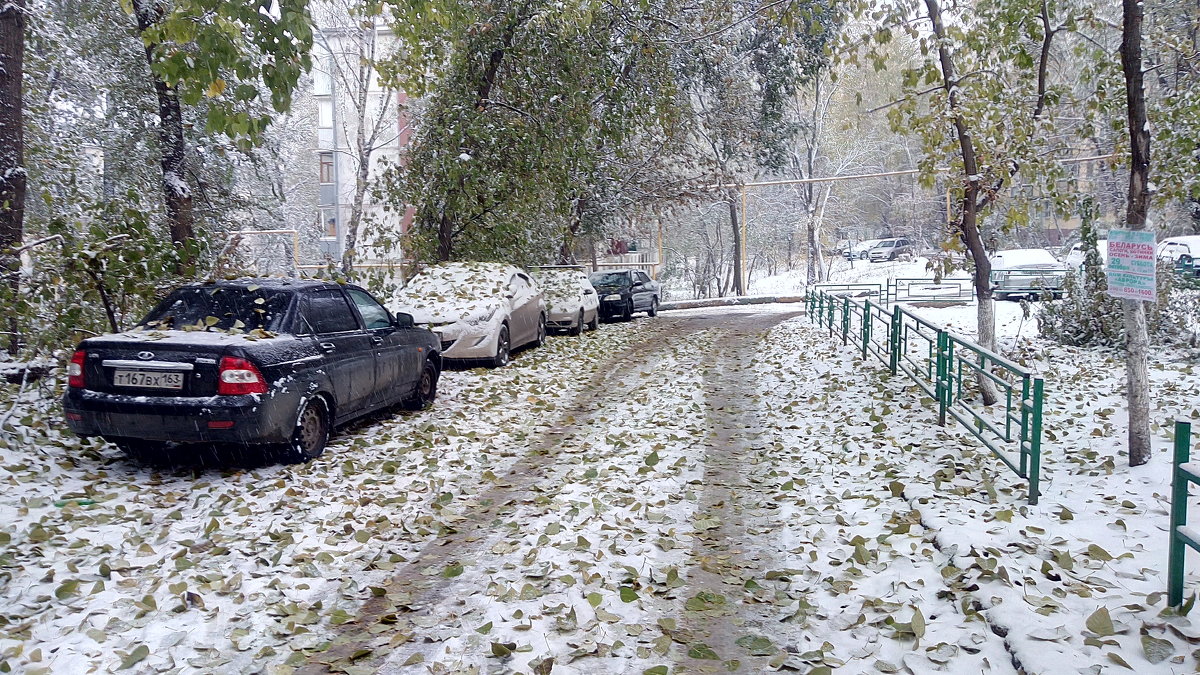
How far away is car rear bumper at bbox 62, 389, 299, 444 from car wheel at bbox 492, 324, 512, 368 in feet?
21.7

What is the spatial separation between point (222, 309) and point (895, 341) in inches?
312

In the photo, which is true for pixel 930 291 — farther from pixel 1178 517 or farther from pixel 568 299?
pixel 1178 517

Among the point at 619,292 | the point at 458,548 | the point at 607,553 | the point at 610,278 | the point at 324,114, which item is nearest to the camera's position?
the point at 607,553

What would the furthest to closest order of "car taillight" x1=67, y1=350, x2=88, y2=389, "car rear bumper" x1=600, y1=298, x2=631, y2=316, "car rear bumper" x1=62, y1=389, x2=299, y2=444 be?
"car rear bumper" x1=600, y1=298, x2=631, y2=316 < "car taillight" x1=67, y1=350, x2=88, y2=389 < "car rear bumper" x1=62, y1=389, x2=299, y2=444

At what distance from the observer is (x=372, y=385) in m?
8.40

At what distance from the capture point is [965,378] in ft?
34.3

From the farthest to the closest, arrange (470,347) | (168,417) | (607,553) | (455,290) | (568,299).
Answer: (568,299)
(455,290)
(470,347)
(168,417)
(607,553)

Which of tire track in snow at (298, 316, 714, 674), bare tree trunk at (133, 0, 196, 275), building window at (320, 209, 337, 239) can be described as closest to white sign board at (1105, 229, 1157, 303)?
tire track in snow at (298, 316, 714, 674)

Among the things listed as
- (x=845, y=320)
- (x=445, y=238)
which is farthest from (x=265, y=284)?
(x=845, y=320)

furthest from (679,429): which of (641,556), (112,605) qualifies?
(112,605)

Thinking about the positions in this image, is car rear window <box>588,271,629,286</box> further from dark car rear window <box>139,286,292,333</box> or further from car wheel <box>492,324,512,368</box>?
dark car rear window <box>139,286,292,333</box>

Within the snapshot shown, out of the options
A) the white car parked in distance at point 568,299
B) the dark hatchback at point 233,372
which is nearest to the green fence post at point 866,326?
the white car parked in distance at point 568,299

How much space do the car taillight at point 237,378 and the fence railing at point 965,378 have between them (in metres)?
5.57

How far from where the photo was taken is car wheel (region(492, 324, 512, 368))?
42.9ft
